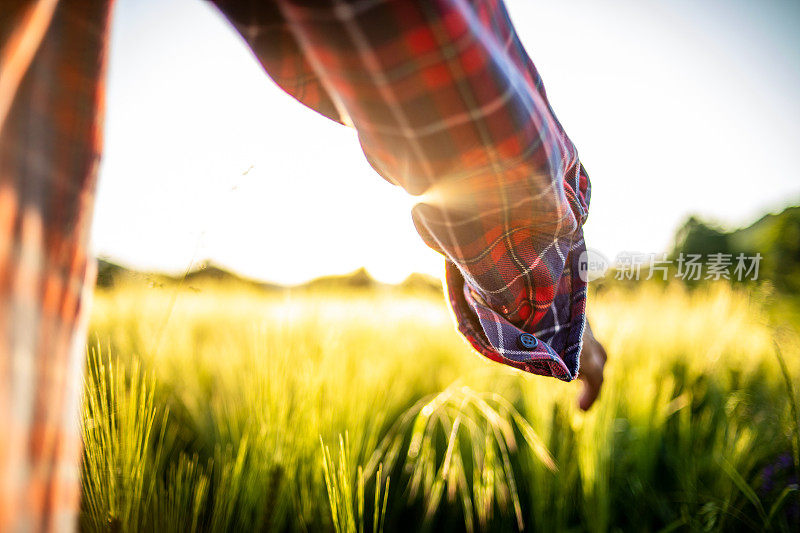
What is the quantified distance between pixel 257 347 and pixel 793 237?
4.77 ft

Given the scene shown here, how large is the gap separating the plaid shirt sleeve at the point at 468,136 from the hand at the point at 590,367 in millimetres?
60

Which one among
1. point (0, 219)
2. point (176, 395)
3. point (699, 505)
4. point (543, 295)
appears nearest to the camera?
point (0, 219)

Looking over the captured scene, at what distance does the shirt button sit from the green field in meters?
0.21

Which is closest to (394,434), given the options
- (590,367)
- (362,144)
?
(590,367)

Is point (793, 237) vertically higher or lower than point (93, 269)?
higher

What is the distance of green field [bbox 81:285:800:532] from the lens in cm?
51

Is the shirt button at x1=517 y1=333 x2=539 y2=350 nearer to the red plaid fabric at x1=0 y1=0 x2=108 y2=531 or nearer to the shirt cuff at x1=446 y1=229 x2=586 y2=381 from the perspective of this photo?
the shirt cuff at x1=446 y1=229 x2=586 y2=381

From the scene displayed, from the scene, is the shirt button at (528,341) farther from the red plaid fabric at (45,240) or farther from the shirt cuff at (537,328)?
the red plaid fabric at (45,240)

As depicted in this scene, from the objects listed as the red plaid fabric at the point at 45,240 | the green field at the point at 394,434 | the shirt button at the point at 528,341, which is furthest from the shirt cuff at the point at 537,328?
the red plaid fabric at the point at 45,240

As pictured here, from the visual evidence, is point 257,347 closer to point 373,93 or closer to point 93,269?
point 93,269

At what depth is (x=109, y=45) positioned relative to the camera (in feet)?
0.97

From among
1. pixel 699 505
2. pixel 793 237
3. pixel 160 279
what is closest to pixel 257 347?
pixel 160 279

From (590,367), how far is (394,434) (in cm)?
59

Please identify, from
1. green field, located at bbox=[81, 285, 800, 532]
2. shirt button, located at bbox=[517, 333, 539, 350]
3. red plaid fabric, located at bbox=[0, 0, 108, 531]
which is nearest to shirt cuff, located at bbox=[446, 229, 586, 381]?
shirt button, located at bbox=[517, 333, 539, 350]
